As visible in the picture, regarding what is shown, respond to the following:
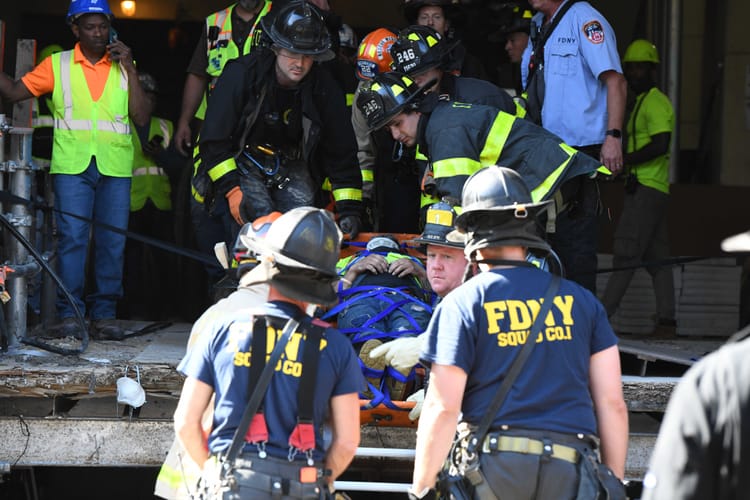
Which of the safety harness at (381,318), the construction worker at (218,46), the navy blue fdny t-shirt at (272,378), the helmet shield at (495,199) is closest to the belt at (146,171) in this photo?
the construction worker at (218,46)

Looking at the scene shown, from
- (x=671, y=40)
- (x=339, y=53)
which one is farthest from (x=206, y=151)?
(x=671, y=40)

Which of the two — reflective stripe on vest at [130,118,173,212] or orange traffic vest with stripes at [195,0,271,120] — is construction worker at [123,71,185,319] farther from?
orange traffic vest with stripes at [195,0,271,120]

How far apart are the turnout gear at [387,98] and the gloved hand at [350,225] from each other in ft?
3.38

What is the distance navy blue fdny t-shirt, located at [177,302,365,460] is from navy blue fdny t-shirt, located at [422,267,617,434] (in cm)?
35

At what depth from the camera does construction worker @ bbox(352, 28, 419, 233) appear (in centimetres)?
718

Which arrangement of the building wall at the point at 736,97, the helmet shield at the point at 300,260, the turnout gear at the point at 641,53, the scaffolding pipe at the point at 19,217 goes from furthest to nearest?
the building wall at the point at 736,97
the turnout gear at the point at 641,53
the scaffolding pipe at the point at 19,217
the helmet shield at the point at 300,260

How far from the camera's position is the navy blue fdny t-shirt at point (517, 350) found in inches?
147

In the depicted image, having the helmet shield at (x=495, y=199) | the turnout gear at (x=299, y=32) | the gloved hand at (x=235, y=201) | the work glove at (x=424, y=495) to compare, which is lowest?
the work glove at (x=424, y=495)

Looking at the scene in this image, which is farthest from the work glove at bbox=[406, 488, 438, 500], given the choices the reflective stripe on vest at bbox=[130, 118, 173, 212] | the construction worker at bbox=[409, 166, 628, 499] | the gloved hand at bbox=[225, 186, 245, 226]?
the reflective stripe on vest at bbox=[130, 118, 173, 212]

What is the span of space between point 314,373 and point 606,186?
21.9ft

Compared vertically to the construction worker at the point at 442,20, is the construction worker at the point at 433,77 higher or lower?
lower

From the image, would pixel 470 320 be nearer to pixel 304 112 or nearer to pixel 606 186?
pixel 304 112

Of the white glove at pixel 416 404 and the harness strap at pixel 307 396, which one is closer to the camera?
the harness strap at pixel 307 396

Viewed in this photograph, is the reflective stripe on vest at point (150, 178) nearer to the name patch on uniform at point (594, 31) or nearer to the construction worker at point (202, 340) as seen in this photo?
the name patch on uniform at point (594, 31)
